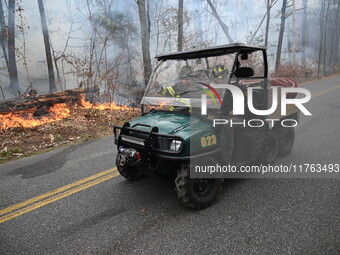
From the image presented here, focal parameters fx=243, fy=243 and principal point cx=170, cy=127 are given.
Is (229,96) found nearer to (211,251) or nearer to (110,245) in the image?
(211,251)

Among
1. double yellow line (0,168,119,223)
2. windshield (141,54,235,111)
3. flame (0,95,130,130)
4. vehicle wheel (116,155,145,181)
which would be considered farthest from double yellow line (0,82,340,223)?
flame (0,95,130,130)

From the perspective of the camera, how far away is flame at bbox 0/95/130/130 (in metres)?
7.59

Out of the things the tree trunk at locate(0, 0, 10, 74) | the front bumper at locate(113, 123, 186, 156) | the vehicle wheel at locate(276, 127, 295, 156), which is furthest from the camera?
the tree trunk at locate(0, 0, 10, 74)

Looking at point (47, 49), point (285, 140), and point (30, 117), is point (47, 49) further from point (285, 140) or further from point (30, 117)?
point (285, 140)

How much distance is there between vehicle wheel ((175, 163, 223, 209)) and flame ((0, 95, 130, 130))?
639 cm

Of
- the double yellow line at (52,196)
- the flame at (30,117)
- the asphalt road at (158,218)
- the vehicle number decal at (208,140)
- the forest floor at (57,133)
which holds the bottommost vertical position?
the asphalt road at (158,218)

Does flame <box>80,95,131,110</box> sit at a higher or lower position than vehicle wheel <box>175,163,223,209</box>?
higher

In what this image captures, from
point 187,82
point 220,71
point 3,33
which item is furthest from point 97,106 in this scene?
point 220,71

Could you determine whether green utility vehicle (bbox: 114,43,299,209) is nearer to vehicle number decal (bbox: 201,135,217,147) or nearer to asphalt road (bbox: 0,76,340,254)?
vehicle number decal (bbox: 201,135,217,147)

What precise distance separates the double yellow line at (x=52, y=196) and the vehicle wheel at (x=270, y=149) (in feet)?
8.71

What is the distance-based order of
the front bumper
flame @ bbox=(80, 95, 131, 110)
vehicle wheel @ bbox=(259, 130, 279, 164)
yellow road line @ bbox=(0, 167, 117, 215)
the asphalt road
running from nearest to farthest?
the asphalt road < the front bumper < yellow road line @ bbox=(0, 167, 117, 215) < vehicle wheel @ bbox=(259, 130, 279, 164) < flame @ bbox=(80, 95, 131, 110)

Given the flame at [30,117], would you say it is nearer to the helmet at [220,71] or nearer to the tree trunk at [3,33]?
the tree trunk at [3,33]

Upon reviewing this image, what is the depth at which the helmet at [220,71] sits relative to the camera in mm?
3559

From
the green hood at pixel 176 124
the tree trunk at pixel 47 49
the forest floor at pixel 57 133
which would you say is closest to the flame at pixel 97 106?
the forest floor at pixel 57 133
